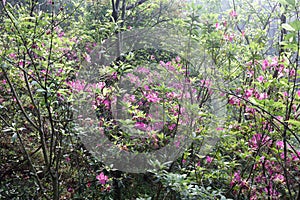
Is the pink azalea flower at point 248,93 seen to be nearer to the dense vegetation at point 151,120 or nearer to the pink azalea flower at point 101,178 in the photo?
the dense vegetation at point 151,120

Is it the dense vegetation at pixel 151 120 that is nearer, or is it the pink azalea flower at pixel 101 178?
the dense vegetation at pixel 151 120

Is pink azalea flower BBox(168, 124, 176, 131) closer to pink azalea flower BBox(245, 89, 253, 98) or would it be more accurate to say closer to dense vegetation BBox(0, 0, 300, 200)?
dense vegetation BBox(0, 0, 300, 200)

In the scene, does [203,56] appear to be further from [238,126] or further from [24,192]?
[24,192]

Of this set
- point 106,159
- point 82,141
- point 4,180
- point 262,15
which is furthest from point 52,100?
point 262,15

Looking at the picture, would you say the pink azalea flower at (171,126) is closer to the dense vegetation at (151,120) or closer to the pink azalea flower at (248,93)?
the dense vegetation at (151,120)

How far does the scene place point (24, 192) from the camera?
2.18 meters

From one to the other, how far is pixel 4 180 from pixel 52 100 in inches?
44.7

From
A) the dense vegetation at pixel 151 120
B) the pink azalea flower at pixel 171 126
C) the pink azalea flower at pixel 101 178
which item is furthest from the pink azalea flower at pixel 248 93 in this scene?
the pink azalea flower at pixel 101 178

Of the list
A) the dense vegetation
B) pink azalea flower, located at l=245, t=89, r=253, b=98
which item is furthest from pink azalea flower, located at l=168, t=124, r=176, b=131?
pink azalea flower, located at l=245, t=89, r=253, b=98

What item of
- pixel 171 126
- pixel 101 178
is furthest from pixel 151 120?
pixel 101 178

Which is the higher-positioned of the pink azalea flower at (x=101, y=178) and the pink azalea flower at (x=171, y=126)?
the pink azalea flower at (x=171, y=126)

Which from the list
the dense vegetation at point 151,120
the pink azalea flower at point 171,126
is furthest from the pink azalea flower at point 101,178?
the pink azalea flower at point 171,126

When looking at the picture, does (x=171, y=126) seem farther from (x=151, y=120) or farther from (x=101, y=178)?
Answer: (x=101, y=178)

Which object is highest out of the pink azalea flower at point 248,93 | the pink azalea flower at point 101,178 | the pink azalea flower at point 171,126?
the pink azalea flower at point 248,93
